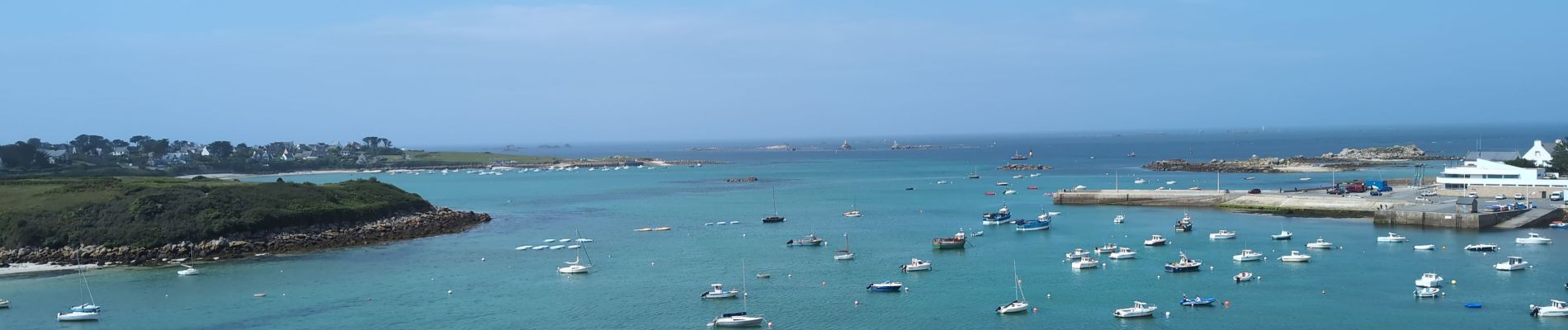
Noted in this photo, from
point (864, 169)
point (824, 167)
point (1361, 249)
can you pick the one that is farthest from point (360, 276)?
point (824, 167)

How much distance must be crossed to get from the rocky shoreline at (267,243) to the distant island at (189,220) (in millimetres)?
41

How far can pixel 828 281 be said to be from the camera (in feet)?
128

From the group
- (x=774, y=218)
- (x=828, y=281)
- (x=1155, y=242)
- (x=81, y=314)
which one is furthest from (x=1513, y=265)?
(x=81, y=314)

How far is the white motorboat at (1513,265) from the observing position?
1486 inches

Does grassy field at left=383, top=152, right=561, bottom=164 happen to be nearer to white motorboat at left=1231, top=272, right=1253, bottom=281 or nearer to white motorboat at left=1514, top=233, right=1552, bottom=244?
white motorboat at left=1231, top=272, right=1253, bottom=281

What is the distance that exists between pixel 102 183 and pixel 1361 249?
62.4m

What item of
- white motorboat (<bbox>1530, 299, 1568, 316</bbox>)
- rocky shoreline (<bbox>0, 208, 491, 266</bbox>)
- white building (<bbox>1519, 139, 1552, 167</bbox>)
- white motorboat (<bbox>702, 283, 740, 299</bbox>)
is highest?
white building (<bbox>1519, 139, 1552, 167</bbox>)

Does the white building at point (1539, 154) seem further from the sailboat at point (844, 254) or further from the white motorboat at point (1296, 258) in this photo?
the sailboat at point (844, 254)

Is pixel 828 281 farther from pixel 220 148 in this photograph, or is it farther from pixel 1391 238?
pixel 220 148

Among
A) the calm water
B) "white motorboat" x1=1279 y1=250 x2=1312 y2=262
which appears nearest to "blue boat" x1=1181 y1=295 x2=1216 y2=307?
the calm water

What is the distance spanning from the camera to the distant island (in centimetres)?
4834

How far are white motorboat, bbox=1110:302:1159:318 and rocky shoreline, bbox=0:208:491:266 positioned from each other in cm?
3627

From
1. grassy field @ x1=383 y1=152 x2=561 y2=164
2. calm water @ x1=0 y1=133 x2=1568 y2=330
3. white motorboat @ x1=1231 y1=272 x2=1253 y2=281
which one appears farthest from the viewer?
grassy field @ x1=383 y1=152 x2=561 y2=164

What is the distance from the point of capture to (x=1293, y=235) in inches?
1934
